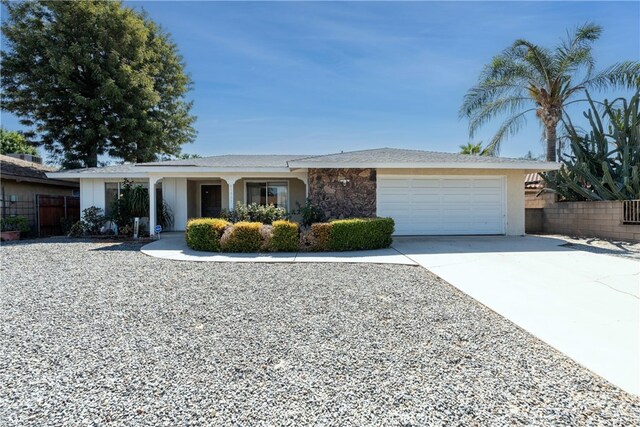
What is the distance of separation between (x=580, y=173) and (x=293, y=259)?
12.1 meters

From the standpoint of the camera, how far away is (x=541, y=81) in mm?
15242

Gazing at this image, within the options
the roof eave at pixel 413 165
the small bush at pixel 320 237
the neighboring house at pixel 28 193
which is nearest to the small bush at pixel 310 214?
the roof eave at pixel 413 165

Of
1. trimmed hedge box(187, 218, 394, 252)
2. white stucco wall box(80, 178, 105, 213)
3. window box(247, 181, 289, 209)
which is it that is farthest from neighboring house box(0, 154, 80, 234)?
trimmed hedge box(187, 218, 394, 252)

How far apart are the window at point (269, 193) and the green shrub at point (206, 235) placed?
5.08 metres

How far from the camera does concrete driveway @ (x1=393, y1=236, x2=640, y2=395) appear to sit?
3.45m

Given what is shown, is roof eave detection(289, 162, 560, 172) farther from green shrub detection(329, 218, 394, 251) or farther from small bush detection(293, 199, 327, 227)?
green shrub detection(329, 218, 394, 251)

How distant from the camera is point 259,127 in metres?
21.9

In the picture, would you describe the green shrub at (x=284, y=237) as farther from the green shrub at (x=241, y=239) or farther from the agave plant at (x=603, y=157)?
the agave plant at (x=603, y=157)

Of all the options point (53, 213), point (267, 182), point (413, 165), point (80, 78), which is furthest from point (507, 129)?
point (80, 78)

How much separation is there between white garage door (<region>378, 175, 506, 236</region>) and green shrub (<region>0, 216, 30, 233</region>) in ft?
45.1

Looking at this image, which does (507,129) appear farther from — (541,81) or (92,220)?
(92,220)

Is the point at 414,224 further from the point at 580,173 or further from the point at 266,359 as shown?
the point at 266,359

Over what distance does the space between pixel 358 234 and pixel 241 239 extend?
3176 millimetres

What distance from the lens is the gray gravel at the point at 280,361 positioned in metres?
2.47
